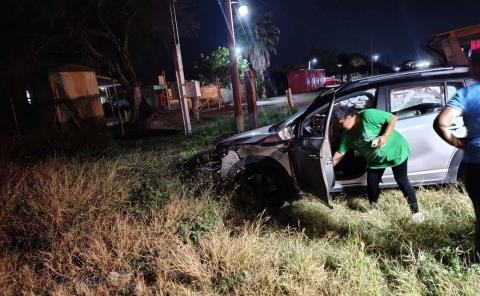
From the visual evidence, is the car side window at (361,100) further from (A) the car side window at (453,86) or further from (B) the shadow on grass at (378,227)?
(B) the shadow on grass at (378,227)

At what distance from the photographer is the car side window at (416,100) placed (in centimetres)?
447

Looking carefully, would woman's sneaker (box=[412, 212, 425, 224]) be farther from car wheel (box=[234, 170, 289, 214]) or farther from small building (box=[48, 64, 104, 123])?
small building (box=[48, 64, 104, 123])

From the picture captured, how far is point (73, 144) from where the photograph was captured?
340 inches

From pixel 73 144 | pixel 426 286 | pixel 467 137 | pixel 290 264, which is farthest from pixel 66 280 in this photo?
pixel 73 144

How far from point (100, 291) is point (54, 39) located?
13.7 metres

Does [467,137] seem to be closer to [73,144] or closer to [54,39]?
[73,144]

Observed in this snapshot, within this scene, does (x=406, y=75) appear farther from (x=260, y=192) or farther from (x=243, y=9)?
(x=243, y=9)

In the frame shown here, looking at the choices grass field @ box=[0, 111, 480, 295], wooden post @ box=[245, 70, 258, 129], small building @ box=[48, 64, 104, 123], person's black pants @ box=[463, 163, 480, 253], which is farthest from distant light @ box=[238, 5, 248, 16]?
small building @ box=[48, 64, 104, 123]

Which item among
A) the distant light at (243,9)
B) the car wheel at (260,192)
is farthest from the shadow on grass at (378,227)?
the distant light at (243,9)

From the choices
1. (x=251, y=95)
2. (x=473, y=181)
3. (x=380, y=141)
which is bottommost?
(x=473, y=181)

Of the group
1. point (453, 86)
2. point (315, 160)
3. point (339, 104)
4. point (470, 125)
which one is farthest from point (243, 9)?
point (470, 125)

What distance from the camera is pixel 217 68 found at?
94.0 feet

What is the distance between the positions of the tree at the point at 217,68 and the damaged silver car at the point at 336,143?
2361 cm

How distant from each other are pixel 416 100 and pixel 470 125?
2.40 metres
